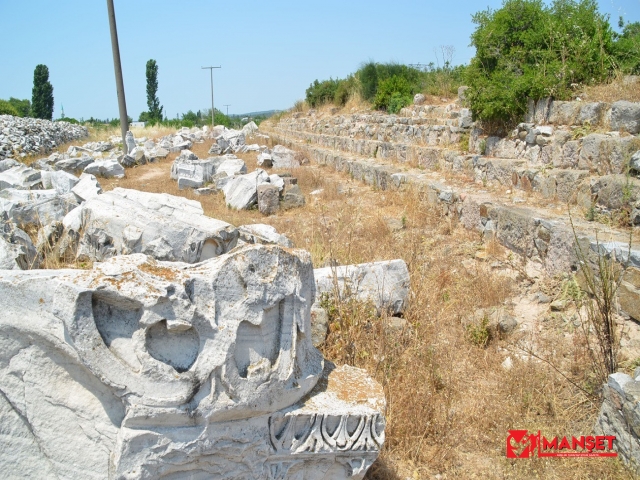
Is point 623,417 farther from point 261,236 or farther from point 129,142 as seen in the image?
point 129,142

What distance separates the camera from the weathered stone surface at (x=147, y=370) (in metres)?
1.71

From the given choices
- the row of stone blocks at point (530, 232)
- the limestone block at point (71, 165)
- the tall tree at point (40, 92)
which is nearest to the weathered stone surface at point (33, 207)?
the row of stone blocks at point (530, 232)

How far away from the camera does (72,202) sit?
6809mm

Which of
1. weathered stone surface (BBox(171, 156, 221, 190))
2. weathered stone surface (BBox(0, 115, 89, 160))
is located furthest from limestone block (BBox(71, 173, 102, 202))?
weathered stone surface (BBox(0, 115, 89, 160))

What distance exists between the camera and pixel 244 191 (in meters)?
9.05

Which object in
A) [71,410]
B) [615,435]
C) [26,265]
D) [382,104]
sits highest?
[382,104]

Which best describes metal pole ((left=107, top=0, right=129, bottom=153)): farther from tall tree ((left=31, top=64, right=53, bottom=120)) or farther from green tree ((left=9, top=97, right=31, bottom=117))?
green tree ((left=9, top=97, right=31, bottom=117))

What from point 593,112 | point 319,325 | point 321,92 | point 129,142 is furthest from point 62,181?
point 321,92

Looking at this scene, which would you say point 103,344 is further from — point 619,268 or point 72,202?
point 72,202

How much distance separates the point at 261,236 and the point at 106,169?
8.26 metres

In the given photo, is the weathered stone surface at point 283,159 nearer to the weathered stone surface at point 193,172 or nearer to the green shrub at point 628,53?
the weathered stone surface at point 193,172

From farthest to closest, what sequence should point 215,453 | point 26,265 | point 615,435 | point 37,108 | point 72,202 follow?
1. point 37,108
2. point 72,202
3. point 26,265
4. point 615,435
5. point 215,453

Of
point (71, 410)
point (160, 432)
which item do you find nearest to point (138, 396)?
point (160, 432)

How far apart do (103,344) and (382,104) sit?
45.7 ft
